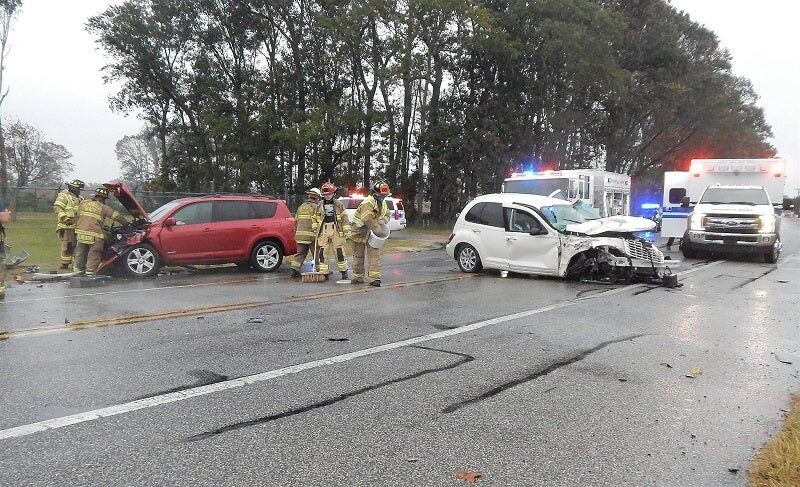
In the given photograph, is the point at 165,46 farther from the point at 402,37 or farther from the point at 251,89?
the point at 402,37

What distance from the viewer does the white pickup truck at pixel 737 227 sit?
15555 millimetres

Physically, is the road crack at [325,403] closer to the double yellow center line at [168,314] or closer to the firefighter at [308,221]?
the double yellow center line at [168,314]

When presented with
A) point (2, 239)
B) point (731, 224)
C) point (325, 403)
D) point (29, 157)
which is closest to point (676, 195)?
point (731, 224)

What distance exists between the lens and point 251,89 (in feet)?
120

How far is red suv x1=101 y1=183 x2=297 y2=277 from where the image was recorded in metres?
12.1

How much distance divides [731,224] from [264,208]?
11848 millimetres

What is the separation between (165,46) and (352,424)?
39.4 meters

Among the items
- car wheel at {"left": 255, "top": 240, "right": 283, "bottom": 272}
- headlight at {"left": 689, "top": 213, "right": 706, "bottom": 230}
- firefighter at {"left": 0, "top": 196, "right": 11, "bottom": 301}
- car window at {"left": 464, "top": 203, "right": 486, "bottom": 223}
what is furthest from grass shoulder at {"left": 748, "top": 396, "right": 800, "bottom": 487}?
headlight at {"left": 689, "top": 213, "right": 706, "bottom": 230}

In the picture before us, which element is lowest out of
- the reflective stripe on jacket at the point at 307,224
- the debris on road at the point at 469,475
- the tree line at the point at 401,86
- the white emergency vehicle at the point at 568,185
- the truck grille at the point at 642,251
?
the debris on road at the point at 469,475

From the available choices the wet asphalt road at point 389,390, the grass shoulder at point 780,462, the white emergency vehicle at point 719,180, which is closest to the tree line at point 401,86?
the white emergency vehicle at point 719,180

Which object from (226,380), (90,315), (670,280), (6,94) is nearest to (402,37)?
(6,94)

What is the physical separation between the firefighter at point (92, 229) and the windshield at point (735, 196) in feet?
50.6

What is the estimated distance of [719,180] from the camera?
19.5 m

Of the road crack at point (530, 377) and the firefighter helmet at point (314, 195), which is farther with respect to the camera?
the firefighter helmet at point (314, 195)
